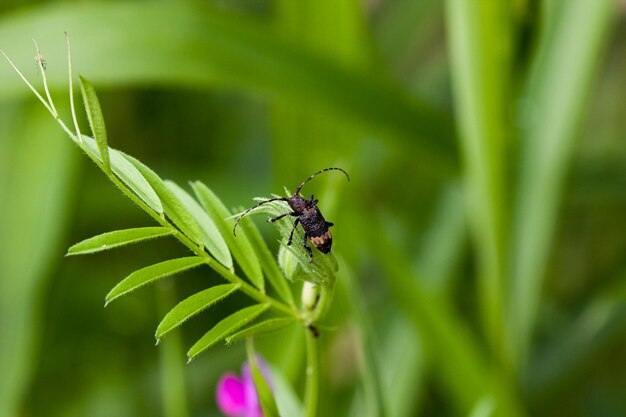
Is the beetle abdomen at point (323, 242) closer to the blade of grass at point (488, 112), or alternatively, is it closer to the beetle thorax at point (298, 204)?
the beetle thorax at point (298, 204)

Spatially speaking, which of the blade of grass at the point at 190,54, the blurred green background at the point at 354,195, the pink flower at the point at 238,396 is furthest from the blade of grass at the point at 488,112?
the pink flower at the point at 238,396

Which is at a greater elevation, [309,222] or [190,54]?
[190,54]

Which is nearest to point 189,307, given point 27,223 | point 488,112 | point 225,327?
point 225,327

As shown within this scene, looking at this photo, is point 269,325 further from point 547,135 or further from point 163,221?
point 547,135

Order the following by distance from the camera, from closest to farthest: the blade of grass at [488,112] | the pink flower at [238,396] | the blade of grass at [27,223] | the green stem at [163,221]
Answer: the green stem at [163,221] → the pink flower at [238,396] → the blade of grass at [488,112] → the blade of grass at [27,223]

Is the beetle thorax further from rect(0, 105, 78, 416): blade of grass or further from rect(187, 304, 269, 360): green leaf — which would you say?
rect(0, 105, 78, 416): blade of grass
